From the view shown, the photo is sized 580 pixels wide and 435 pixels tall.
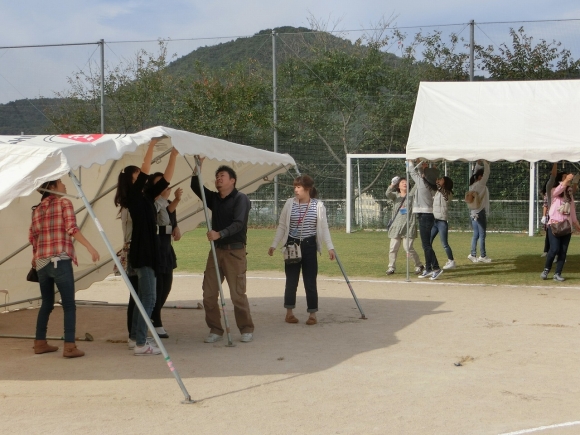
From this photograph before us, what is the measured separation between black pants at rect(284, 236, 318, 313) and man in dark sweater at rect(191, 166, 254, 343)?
3.68 feet

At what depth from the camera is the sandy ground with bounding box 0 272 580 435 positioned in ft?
18.7

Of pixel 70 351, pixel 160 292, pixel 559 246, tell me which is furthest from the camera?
pixel 559 246

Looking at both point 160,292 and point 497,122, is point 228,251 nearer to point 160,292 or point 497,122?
point 160,292

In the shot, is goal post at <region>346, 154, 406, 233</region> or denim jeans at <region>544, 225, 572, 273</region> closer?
denim jeans at <region>544, 225, 572, 273</region>

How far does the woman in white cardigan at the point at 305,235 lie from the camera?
31.1 feet

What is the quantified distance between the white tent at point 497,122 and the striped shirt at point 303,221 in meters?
4.16

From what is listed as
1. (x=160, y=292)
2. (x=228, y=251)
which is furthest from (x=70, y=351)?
(x=228, y=251)

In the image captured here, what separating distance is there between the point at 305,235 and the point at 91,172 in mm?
2491

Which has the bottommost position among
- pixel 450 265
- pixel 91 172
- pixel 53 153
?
pixel 450 265

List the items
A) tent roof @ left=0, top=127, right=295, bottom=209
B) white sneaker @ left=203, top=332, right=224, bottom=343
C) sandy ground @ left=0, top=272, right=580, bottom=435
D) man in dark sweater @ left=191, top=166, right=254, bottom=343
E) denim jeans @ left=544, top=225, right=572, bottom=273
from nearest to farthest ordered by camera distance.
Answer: sandy ground @ left=0, top=272, right=580, bottom=435 → tent roof @ left=0, top=127, right=295, bottom=209 → man in dark sweater @ left=191, top=166, right=254, bottom=343 → white sneaker @ left=203, top=332, right=224, bottom=343 → denim jeans @ left=544, top=225, right=572, bottom=273

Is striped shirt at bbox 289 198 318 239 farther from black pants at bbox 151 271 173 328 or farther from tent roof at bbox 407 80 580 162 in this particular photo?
tent roof at bbox 407 80 580 162

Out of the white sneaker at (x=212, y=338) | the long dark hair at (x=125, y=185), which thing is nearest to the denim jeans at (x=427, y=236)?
the white sneaker at (x=212, y=338)

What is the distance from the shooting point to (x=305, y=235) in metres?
9.48

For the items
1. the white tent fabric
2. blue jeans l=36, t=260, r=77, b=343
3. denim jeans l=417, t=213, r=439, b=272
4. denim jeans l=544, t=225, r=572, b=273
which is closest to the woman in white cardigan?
the white tent fabric
